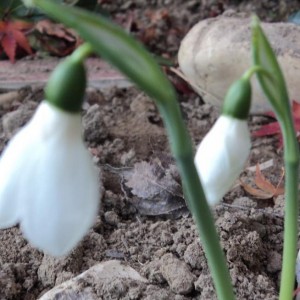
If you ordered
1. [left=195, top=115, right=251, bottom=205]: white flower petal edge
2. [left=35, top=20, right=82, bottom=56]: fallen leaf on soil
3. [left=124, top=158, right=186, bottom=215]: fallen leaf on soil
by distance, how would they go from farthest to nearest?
[left=35, top=20, right=82, bottom=56]: fallen leaf on soil → [left=124, top=158, right=186, bottom=215]: fallen leaf on soil → [left=195, top=115, right=251, bottom=205]: white flower petal edge

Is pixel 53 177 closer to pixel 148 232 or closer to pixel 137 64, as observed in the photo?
pixel 137 64

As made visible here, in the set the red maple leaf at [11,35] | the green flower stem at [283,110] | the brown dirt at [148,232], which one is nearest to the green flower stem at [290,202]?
the green flower stem at [283,110]

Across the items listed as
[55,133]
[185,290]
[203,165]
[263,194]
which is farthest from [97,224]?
[55,133]

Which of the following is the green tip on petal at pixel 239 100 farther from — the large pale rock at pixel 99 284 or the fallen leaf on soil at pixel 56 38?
the fallen leaf on soil at pixel 56 38

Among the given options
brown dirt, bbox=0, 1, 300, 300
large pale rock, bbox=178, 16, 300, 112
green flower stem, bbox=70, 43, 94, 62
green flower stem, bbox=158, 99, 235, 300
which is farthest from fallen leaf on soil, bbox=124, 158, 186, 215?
green flower stem, bbox=70, 43, 94, 62

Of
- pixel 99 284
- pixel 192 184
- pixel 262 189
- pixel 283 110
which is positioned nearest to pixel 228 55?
pixel 262 189

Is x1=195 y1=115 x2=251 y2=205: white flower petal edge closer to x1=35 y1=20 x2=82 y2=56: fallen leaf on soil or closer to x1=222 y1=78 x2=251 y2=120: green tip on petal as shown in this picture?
x1=222 y1=78 x2=251 y2=120: green tip on petal

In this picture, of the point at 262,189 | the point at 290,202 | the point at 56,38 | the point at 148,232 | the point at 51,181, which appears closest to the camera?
the point at 51,181
